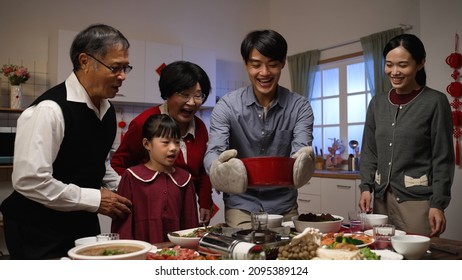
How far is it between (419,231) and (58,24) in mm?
3513

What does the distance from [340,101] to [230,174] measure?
3.59 meters

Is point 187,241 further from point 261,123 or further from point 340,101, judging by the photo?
point 340,101

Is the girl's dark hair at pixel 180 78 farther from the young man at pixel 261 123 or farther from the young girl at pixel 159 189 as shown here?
the young man at pixel 261 123

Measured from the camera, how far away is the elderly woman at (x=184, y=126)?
1.90m

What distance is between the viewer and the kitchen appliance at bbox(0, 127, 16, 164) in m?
3.16

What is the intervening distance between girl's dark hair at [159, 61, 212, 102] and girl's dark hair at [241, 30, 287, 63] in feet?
1.41

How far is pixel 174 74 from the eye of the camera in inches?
74.5

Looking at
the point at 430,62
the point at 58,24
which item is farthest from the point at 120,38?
the point at 58,24

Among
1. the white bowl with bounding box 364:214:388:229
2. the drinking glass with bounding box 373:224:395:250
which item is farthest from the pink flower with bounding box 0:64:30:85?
the drinking glass with bounding box 373:224:395:250

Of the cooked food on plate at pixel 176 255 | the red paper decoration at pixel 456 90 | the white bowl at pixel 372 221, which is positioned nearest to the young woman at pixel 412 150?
the white bowl at pixel 372 221

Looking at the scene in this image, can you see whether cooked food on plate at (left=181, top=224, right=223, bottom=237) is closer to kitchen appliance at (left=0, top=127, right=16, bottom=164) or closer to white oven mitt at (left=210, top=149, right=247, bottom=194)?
white oven mitt at (left=210, top=149, right=247, bottom=194)

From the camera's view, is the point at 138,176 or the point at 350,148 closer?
the point at 138,176
